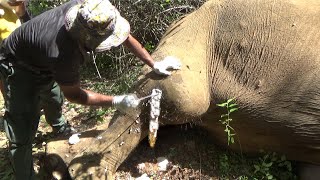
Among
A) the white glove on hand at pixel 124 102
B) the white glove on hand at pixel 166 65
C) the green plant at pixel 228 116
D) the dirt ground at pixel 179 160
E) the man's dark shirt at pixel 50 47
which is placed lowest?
the dirt ground at pixel 179 160

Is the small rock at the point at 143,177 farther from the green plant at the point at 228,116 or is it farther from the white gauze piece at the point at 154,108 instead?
the green plant at the point at 228,116

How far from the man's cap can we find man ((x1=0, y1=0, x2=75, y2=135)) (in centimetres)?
108

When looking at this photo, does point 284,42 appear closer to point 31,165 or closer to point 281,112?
point 281,112

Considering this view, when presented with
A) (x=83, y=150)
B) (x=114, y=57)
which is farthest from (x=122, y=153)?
(x=114, y=57)

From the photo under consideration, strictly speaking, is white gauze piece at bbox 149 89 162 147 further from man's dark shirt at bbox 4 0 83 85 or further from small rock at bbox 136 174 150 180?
man's dark shirt at bbox 4 0 83 85

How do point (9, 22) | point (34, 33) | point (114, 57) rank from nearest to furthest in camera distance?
point (34, 33) → point (9, 22) → point (114, 57)

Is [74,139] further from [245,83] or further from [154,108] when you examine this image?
[245,83]

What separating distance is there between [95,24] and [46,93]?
126cm

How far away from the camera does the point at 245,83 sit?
11.6 feet

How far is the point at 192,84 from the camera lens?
3482 millimetres

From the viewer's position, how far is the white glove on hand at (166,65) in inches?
136

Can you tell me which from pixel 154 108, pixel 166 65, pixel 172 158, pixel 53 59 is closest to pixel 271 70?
pixel 166 65

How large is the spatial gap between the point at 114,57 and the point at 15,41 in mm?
1655

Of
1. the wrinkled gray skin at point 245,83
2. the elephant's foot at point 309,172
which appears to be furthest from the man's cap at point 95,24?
the elephant's foot at point 309,172
